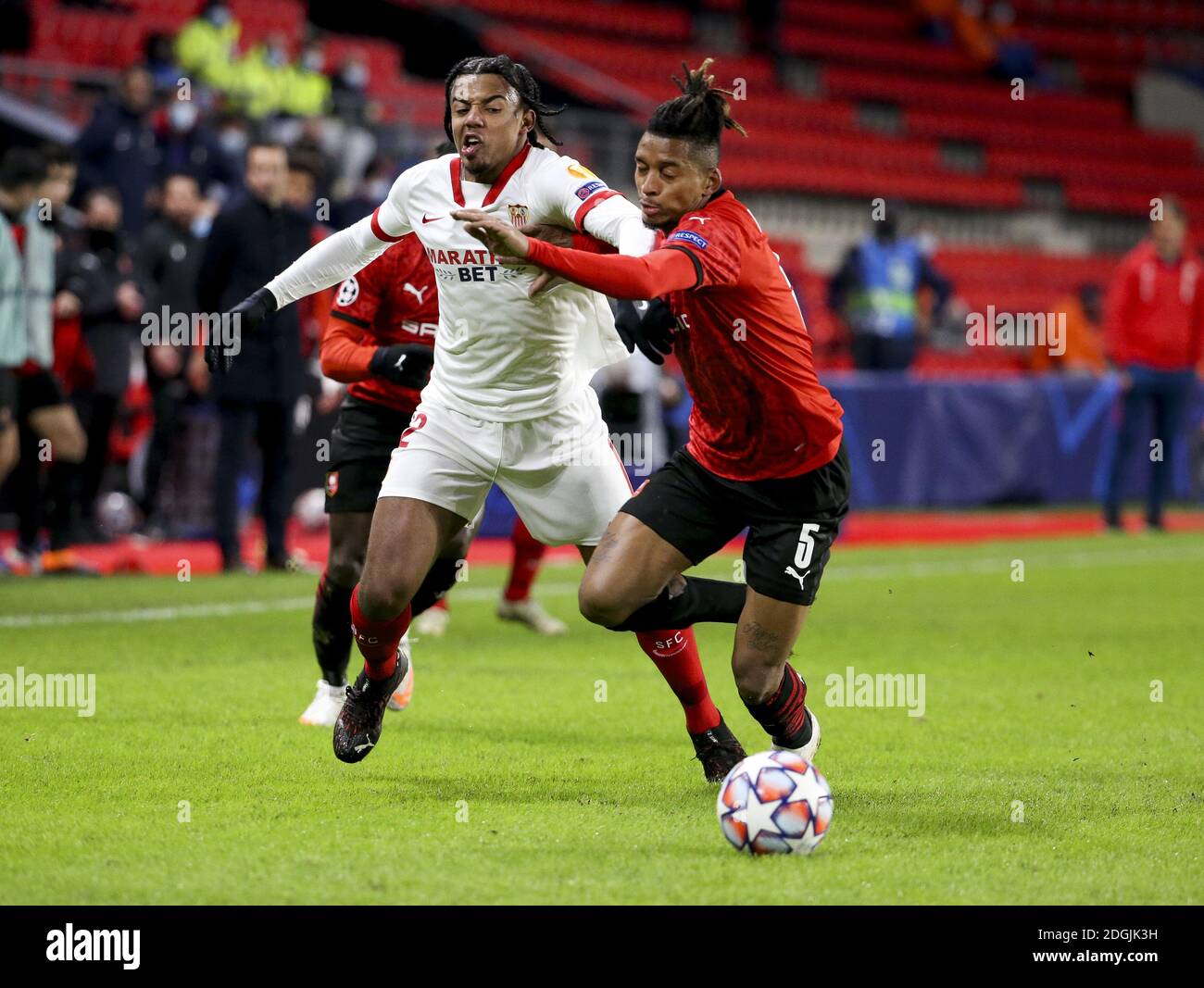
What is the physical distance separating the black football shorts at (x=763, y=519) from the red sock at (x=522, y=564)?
364 centimetres

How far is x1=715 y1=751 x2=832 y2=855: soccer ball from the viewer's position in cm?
464

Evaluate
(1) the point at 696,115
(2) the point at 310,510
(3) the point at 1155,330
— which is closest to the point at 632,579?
(1) the point at 696,115

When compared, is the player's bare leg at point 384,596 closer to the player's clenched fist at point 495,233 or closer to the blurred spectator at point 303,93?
the player's clenched fist at point 495,233

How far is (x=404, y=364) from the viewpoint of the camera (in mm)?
6441

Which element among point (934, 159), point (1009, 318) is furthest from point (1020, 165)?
point (1009, 318)

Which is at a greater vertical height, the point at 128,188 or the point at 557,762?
the point at 128,188

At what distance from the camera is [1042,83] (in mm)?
29328

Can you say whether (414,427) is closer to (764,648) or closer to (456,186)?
(456,186)

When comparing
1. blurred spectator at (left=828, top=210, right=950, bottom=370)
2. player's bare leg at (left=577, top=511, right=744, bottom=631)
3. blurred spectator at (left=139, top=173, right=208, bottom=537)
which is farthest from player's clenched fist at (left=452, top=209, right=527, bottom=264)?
blurred spectator at (left=828, top=210, right=950, bottom=370)

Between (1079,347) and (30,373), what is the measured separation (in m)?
13.0

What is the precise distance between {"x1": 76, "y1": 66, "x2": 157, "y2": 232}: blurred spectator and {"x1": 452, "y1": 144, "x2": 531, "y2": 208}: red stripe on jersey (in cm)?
889

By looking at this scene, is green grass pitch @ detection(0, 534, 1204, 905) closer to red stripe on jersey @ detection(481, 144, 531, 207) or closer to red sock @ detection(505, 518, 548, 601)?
red sock @ detection(505, 518, 548, 601)
